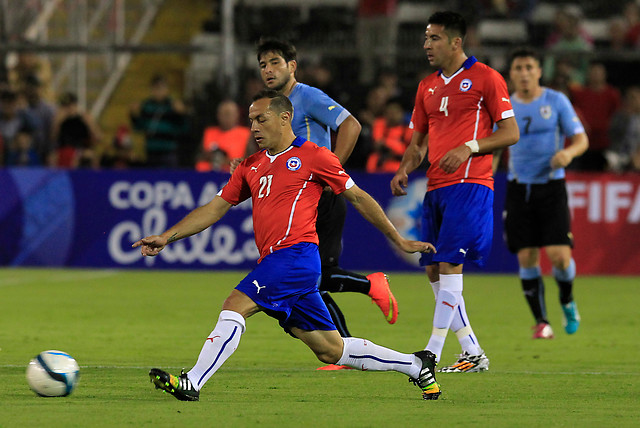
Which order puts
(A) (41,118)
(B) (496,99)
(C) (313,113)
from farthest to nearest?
(A) (41,118)
(C) (313,113)
(B) (496,99)

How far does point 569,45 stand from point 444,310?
10.9 meters

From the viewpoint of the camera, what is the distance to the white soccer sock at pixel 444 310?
7734mm

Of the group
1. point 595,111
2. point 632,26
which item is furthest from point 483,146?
point 632,26

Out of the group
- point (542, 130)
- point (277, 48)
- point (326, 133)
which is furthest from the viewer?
point (542, 130)

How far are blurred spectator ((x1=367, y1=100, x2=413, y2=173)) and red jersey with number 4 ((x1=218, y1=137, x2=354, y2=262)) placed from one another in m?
9.22

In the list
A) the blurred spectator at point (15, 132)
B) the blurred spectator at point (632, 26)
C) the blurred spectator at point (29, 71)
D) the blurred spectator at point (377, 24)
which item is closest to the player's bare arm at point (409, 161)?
the blurred spectator at point (15, 132)

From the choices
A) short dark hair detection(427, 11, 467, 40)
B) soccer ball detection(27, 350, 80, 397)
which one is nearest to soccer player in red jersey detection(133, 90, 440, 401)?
soccer ball detection(27, 350, 80, 397)

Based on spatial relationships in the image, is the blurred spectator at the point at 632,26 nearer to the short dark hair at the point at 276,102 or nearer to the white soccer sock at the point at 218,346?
the short dark hair at the point at 276,102

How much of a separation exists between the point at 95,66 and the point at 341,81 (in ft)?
19.9

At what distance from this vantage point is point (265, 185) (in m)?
6.44

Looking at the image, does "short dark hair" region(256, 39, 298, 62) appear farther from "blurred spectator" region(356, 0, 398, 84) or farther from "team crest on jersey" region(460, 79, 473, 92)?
"blurred spectator" region(356, 0, 398, 84)

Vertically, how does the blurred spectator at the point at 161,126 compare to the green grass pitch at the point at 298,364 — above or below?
above

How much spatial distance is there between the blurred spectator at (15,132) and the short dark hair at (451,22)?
34.2ft

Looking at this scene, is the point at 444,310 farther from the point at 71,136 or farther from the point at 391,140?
the point at 71,136
